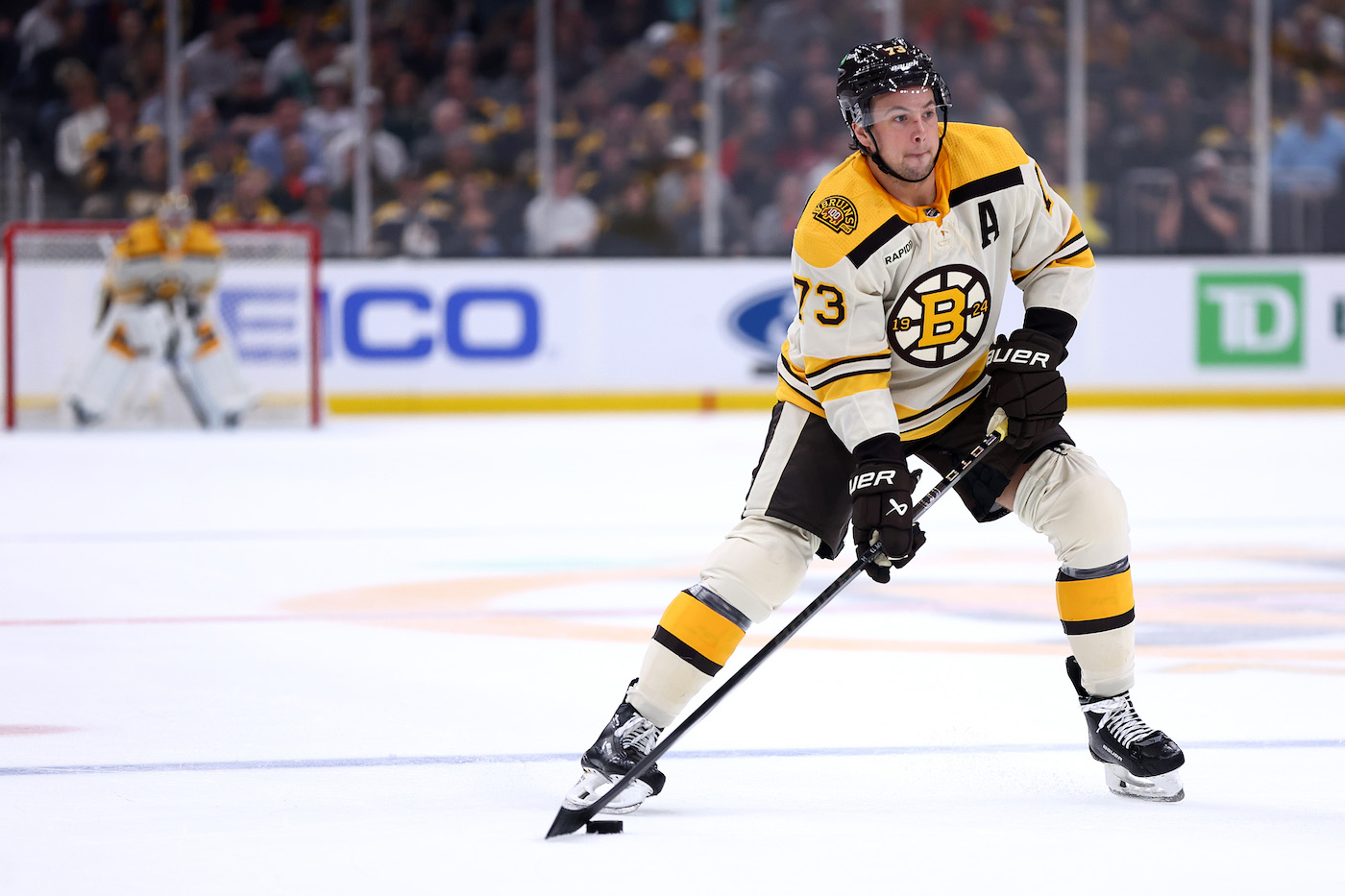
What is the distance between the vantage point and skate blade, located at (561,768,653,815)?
2.30 metres

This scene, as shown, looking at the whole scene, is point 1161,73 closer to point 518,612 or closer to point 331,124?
point 331,124

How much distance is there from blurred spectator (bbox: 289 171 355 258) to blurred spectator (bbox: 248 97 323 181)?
0.62 ft

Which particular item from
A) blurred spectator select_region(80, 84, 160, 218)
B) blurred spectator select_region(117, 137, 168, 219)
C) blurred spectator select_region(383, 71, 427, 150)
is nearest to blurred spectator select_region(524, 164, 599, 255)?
blurred spectator select_region(383, 71, 427, 150)

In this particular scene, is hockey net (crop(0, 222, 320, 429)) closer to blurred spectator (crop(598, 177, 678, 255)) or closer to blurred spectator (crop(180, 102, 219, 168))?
blurred spectator (crop(180, 102, 219, 168))

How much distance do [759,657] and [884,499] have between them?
294 millimetres

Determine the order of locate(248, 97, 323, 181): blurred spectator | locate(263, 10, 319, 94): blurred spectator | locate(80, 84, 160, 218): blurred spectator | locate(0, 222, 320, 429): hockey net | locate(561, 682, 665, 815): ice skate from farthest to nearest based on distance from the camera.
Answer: locate(263, 10, 319, 94): blurred spectator < locate(248, 97, 323, 181): blurred spectator < locate(80, 84, 160, 218): blurred spectator < locate(0, 222, 320, 429): hockey net < locate(561, 682, 665, 815): ice skate

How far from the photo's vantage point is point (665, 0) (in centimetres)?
1039

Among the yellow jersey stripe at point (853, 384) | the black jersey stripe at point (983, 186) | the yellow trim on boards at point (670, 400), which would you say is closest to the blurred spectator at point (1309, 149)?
the yellow trim on boards at point (670, 400)

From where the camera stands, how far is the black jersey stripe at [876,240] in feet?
7.88

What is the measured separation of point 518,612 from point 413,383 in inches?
245

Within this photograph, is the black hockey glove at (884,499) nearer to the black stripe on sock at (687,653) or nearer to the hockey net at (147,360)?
the black stripe on sock at (687,653)

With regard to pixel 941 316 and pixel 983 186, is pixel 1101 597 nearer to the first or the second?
pixel 941 316

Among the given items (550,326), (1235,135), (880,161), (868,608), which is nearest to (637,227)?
(550,326)

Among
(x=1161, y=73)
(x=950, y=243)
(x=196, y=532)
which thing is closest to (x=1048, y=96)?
(x=1161, y=73)
